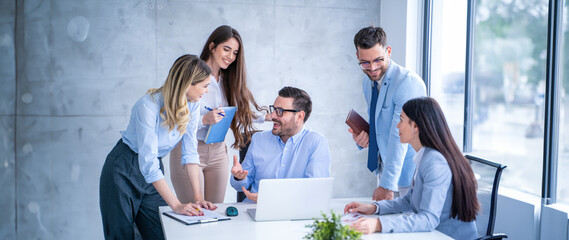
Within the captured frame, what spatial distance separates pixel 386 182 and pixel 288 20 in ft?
7.51

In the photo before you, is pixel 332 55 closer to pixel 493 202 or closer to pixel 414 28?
pixel 414 28

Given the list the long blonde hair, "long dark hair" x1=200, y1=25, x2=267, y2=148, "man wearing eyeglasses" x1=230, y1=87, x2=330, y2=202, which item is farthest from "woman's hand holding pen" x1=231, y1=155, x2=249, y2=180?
"long dark hair" x1=200, y1=25, x2=267, y2=148

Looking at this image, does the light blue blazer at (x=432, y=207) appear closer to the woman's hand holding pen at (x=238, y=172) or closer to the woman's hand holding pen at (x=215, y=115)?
the woman's hand holding pen at (x=238, y=172)

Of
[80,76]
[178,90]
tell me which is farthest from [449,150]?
[80,76]

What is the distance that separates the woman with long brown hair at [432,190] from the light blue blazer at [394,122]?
12.8 inches

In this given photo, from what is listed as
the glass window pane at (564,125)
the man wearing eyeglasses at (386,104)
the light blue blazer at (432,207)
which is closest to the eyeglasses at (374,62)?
the man wearing eyeglasses at (386,104)

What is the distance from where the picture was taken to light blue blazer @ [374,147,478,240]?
211 cm

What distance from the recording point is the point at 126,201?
2.56m

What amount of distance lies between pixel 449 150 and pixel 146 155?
4.56ft

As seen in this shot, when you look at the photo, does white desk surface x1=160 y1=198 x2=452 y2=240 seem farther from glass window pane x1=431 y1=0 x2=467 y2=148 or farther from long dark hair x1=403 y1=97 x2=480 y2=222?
glass window pane x1=431 y1=0 x2=467 y2=148

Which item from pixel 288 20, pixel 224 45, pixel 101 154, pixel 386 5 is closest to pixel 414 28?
pixel 386 5

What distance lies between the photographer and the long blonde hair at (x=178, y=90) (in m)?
2.53

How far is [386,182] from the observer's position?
2.71m

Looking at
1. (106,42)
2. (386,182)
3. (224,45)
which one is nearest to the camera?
(386,182)
